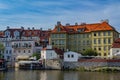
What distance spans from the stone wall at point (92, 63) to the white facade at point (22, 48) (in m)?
21.3

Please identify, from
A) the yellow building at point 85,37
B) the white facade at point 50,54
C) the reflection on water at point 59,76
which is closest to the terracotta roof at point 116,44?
the yellow building at point 85,37

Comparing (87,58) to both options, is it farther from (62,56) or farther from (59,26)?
(59,26)

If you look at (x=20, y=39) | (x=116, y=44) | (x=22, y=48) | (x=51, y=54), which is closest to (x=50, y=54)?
(x=51, y=54)

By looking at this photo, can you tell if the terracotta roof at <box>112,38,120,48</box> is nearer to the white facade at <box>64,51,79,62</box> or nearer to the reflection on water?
the white facade at <box>64,51,79,62</box>

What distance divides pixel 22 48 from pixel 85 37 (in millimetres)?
19982

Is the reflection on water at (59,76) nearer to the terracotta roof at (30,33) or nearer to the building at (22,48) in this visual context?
the building at (22,48)

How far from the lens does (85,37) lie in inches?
3952

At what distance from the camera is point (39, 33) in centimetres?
10962

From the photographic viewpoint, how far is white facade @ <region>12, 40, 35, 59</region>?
10269 centimetres

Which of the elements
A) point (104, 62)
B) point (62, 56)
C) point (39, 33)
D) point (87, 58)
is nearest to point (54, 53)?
point (62, 56)

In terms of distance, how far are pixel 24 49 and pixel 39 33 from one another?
901 cm

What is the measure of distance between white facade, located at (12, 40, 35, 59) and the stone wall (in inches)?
840

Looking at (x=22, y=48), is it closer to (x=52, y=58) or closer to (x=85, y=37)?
(x=85, y=37)

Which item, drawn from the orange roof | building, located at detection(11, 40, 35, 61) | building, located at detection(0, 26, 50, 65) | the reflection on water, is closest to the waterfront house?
the orange roof
